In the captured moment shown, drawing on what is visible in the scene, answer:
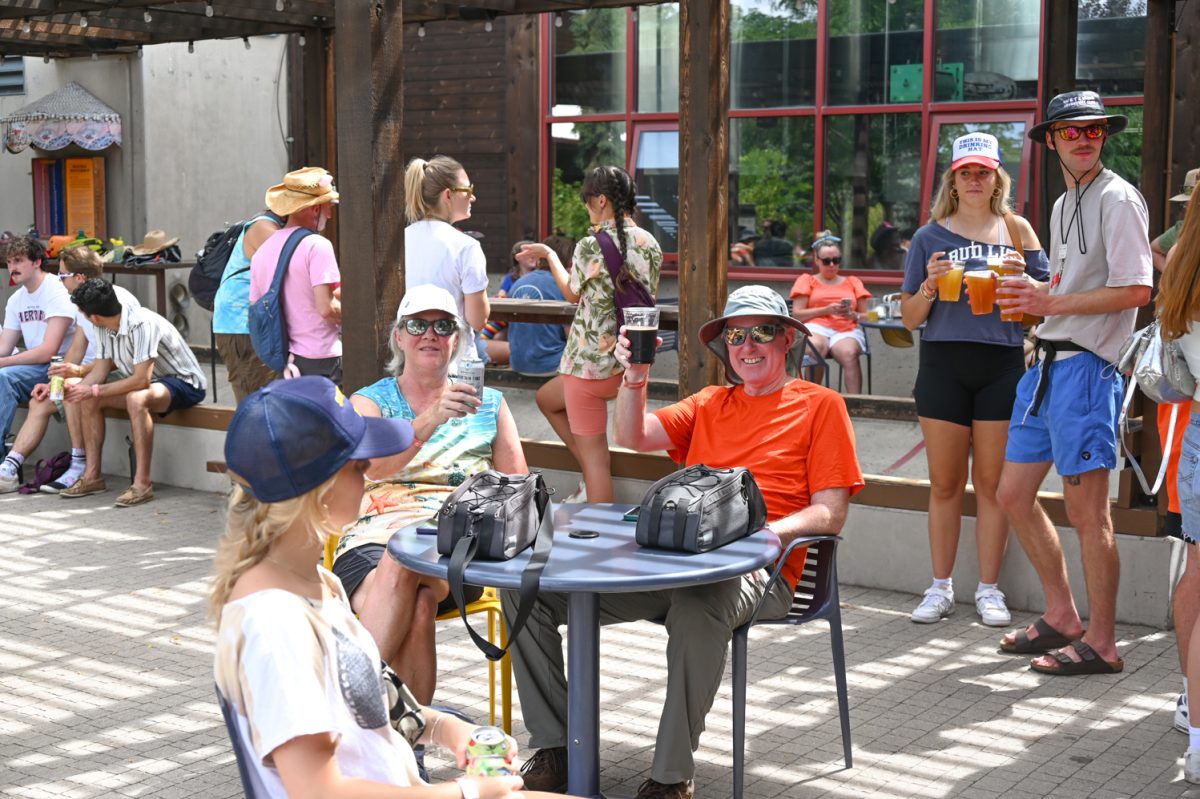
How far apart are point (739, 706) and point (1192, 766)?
4.23ft

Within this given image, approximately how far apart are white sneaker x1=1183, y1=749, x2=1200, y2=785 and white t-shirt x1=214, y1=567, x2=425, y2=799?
8.20 ft

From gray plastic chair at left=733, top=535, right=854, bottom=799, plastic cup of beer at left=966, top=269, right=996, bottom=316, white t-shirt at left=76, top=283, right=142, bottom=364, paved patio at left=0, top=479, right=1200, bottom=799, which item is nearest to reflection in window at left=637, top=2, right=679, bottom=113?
white t-shirt at left=76, top=283, right=142, bottom=364

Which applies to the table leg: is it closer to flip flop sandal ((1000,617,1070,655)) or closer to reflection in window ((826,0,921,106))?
flip flop sandal ((1000,617,1070,655))

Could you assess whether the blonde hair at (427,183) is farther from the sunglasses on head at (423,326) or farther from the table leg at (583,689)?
the table leg at (583,689)

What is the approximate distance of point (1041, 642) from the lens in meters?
5.30

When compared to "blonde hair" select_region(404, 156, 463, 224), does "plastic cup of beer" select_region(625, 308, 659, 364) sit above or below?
below

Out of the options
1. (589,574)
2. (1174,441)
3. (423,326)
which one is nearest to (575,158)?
(423,326)

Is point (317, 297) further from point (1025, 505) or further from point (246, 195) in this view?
point (246, 195)

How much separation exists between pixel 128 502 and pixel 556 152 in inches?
235

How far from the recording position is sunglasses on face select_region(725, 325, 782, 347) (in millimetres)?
4336

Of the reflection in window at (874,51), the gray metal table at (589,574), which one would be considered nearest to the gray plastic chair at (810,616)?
the gray metal table at (589,574)

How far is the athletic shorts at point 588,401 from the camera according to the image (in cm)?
642

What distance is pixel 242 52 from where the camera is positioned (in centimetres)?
1427

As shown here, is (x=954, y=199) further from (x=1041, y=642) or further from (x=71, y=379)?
(x=71, y=379)
